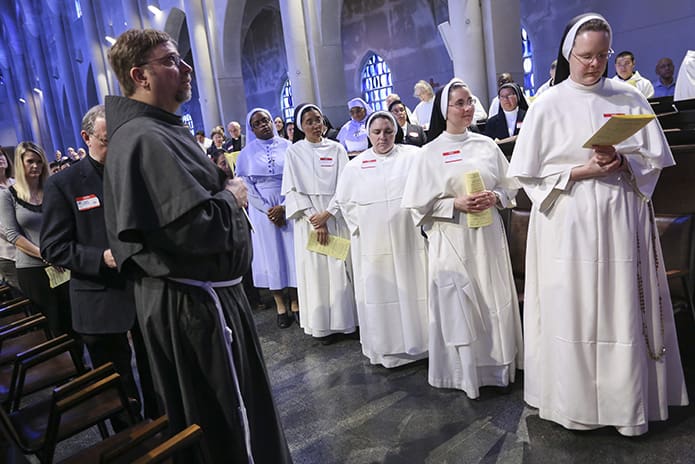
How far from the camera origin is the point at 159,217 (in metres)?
1.67

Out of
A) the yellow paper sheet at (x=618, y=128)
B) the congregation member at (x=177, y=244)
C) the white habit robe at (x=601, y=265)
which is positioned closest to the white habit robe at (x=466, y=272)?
the white habit robe at (x=601, y=265)

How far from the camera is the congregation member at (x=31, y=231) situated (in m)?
3.62

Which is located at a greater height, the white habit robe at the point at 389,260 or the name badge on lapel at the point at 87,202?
the name badge on lapel at the point at 87,202

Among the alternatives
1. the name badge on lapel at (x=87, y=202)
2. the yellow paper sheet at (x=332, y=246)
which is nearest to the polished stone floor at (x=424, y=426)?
the yellow paper sheet at (x=332, y=246)

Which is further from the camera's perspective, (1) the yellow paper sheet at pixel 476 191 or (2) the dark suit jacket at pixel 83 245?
(1) the yellow paper sheet at pixel 476 191

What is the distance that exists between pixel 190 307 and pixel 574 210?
187cm

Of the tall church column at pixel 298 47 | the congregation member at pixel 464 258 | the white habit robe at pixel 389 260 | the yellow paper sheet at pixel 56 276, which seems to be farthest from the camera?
the tall church column at pixel 298 47

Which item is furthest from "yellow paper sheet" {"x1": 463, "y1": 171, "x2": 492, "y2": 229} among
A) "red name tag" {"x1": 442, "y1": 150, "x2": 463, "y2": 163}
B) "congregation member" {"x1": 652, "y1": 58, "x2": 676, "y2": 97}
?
"congregation member" {"x1": 652, "y1": 58, "x2": 676, "y2": 97}

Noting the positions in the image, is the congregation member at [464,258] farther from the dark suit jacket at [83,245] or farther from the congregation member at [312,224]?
the dark suit jacket at [83,245]

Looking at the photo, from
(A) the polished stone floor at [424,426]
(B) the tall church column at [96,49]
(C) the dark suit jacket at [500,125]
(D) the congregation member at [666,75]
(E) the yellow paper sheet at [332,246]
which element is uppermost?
(B) the tall church column at [96,49]

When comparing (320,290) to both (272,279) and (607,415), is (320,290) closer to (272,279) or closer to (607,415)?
(272,279)

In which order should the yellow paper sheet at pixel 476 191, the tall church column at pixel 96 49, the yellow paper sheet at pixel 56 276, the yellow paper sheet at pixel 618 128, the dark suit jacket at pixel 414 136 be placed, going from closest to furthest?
the yellow paper sheet at pixel 618 128 < the yellow paper sheet at pixel 476 191 < the yellow paper sheet at pixel 56 276 < the dark suit jacket at pixel 414 136 < the tall church column at pixel 96 49

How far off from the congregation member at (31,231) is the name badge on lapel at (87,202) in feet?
4.28

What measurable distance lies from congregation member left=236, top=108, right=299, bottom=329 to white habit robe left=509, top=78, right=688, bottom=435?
2899 mm
